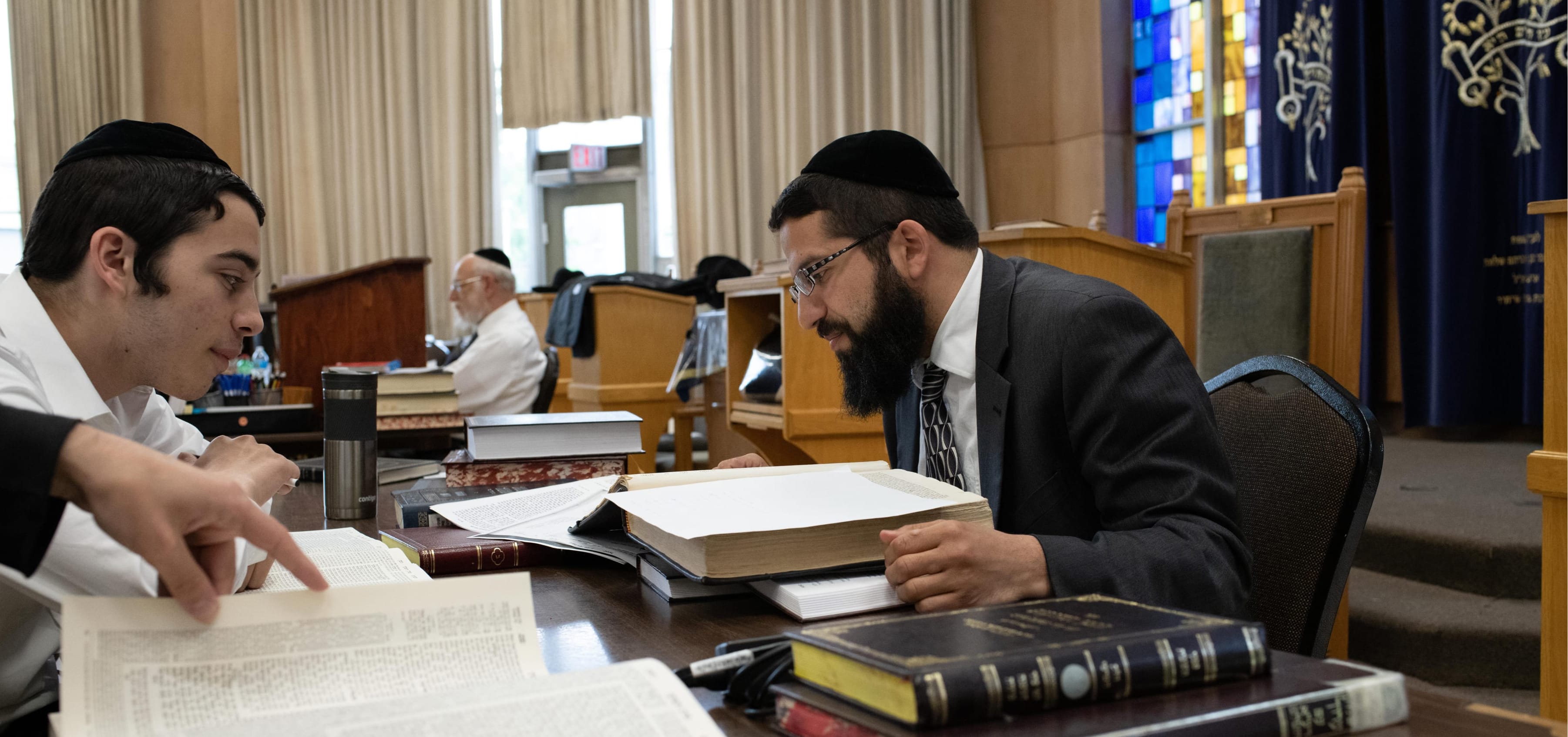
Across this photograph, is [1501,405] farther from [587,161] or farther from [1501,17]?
[587,161]

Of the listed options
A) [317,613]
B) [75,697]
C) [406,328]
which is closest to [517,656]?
[317,613]

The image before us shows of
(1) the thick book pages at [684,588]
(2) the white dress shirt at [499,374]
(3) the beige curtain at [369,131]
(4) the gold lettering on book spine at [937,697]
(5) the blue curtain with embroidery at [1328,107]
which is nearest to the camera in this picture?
(4) the gold lettering on book spine at [937,697]

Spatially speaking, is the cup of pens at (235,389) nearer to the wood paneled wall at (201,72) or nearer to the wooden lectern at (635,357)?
the wooden lectern at (635,357)

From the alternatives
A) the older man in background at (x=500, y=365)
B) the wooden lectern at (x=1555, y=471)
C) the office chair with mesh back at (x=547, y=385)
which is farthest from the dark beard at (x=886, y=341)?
the older man in background at (x=500, y=365)

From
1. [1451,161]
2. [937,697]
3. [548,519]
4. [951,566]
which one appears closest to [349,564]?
[548,519]

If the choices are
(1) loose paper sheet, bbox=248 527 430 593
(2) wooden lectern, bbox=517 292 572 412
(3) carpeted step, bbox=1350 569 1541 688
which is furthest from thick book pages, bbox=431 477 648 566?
(2) wooden lectern, bbox=517 292 572 412

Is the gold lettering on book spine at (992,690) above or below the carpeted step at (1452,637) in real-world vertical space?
above

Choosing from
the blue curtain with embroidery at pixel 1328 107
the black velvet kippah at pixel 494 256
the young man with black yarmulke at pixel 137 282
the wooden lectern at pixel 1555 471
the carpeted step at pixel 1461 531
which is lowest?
the carpeted step at pixel 1461 531

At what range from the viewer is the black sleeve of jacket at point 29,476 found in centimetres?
70

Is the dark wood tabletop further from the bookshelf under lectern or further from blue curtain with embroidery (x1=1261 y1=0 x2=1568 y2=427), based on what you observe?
blue curtain with embroidery (x1=1261 y1=0 x2=1568 y2=427)

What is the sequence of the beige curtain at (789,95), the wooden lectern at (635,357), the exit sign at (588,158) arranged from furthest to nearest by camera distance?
the exit sign at (588,158)
the beige curtain at (789,95)
the wooden lectern at (635,357)

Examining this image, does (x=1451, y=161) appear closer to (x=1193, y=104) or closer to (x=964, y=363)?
(x=1193, y=104)

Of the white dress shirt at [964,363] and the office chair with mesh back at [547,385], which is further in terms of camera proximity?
the office chair with mesh back at [547,385]

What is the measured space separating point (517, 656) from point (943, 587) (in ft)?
1.29
